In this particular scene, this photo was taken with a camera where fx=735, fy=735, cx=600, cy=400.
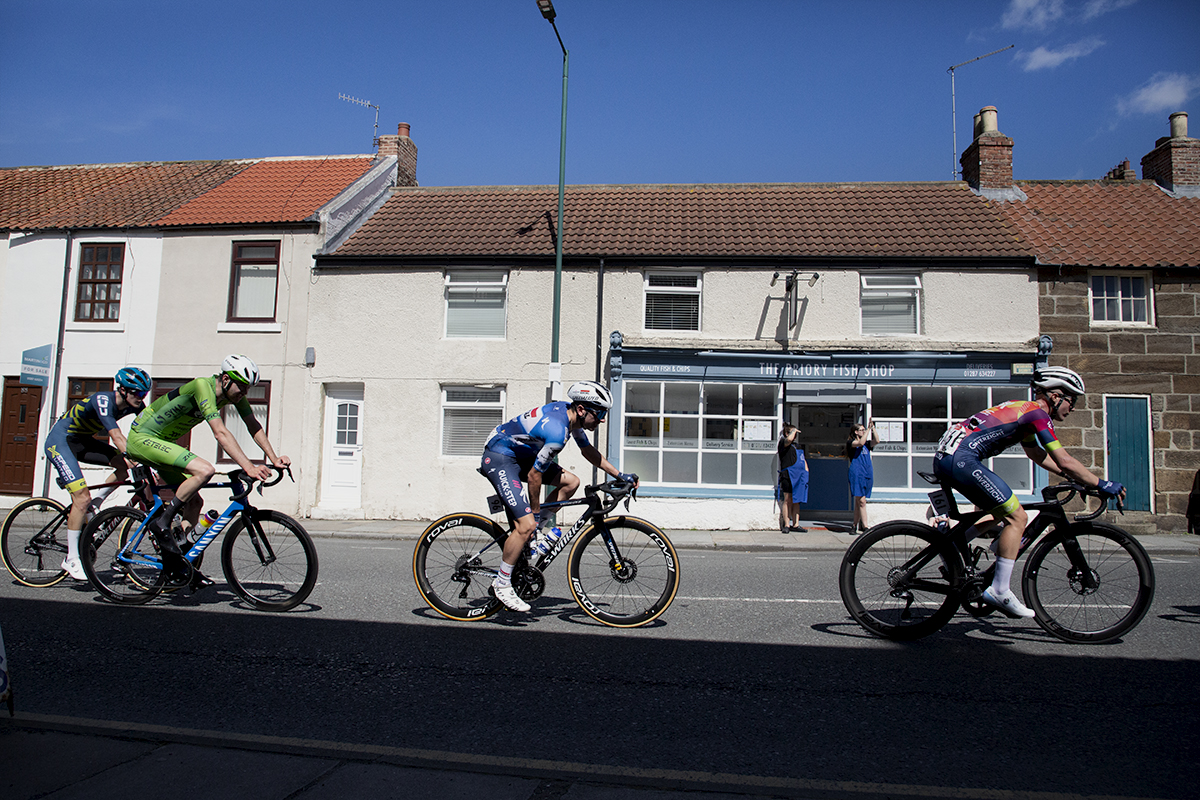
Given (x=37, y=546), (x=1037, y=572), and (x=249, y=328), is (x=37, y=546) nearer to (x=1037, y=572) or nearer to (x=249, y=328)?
(x=1037, y=572)

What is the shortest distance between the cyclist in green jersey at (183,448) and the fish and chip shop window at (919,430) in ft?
39.1

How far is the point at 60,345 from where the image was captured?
15883 millimetres

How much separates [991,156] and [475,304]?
12.2 metres

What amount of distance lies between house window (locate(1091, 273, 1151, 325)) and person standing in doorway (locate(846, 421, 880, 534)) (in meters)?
5.69

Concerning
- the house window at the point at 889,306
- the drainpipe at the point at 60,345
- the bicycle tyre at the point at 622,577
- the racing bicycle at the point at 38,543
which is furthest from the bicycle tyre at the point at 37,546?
the house window at the point at 889,306

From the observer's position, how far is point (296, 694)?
396 centimetres

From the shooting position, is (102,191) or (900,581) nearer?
(900,581)

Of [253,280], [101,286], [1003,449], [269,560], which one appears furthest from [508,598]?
[101,286]

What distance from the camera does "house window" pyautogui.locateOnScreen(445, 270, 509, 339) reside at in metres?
15.3

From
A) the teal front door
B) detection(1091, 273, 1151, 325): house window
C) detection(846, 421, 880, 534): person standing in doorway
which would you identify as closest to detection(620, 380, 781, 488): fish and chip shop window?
detection(846, 421, 880, 534): person standing in doorway

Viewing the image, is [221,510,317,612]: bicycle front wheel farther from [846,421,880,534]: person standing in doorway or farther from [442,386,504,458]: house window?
[846,421,880,534]: person standing in doorway

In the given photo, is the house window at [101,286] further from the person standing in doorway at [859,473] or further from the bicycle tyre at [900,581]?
the bicycle tyre at [900,581]

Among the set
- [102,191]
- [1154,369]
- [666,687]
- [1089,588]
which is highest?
[102,191]

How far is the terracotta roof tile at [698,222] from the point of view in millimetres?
14977
